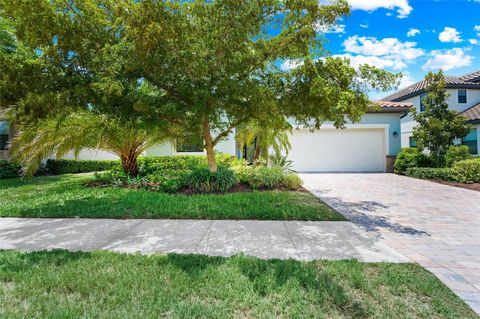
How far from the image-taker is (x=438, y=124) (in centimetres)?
1259

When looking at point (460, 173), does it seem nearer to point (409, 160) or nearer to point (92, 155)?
point (409, 160)

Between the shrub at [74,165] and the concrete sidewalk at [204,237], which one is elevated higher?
the shrub at [74,165]

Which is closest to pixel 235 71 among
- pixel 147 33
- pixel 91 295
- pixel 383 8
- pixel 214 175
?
pixel 147 33

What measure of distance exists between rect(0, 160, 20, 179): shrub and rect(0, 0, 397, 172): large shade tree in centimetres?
1048

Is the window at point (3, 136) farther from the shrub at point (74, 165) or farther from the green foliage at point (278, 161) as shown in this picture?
the green foliage at point (278, 161)

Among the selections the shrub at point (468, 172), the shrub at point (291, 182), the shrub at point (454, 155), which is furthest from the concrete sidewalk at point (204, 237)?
the shrub at point (454, 155)

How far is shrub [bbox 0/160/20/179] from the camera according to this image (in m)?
13.5

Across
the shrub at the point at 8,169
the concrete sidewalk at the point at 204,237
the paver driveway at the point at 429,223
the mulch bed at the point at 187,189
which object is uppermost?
the shrub at the point at 8,169

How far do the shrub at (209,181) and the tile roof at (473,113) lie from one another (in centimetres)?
1672

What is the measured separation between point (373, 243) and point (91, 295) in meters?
4.06

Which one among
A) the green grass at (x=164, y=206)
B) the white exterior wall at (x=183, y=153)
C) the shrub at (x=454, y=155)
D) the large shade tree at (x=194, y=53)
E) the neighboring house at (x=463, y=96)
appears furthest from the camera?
the neighboring house at (x=463, y=96)

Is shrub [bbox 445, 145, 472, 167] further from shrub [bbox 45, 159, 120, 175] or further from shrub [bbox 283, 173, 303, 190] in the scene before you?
shrub [bbox 45, 159, 120, 175]

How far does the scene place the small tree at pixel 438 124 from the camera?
41.2 ft

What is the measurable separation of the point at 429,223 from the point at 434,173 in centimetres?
854
